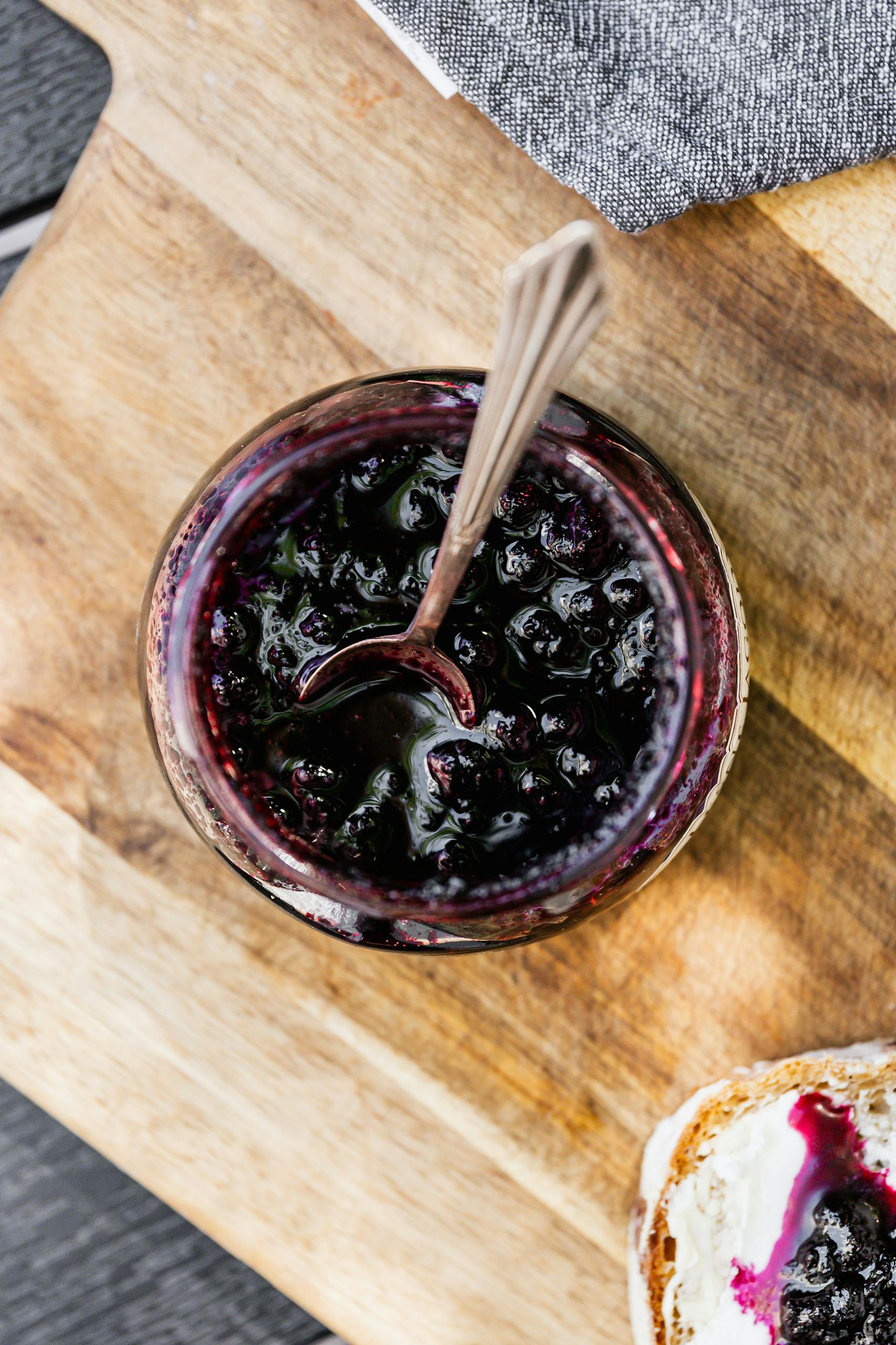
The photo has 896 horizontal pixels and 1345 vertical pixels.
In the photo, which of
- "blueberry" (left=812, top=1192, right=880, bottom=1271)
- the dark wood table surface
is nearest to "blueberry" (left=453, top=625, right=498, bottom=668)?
"blueberry" (left=812, top=1192, right=880, bottom=1271)

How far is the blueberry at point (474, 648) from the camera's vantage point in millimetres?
763

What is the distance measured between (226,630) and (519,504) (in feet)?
0.75

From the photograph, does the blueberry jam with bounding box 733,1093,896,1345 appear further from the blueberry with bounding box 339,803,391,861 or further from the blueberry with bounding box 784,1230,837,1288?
the blueberry with bounding box 339,803,391,861

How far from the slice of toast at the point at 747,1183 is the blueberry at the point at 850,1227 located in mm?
12

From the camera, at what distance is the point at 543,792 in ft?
2.48

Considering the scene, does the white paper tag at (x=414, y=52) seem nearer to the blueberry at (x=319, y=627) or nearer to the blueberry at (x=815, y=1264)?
the blueberry at (x=319, y=627)

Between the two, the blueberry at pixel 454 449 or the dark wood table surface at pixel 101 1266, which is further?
the dark wood table surface at pixel 101 1266

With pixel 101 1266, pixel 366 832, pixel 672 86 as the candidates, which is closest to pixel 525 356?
pixel 366 832

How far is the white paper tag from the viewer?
98cm

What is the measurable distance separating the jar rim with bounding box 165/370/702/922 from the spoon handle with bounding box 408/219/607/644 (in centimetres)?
15

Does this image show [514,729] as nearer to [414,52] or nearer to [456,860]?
[456,860]

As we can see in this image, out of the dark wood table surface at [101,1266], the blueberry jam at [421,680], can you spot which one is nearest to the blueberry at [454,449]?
the blueberry jam at [421,680]

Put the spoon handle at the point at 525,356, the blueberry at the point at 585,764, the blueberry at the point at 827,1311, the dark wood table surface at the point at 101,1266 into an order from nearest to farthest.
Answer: the spoon handle at the point at 525,356
the blueberry at the point at 585,764
the blueberry at the point at 827,1311
the dark wood table surface at the point at 101,1266

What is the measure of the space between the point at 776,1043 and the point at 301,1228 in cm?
49
